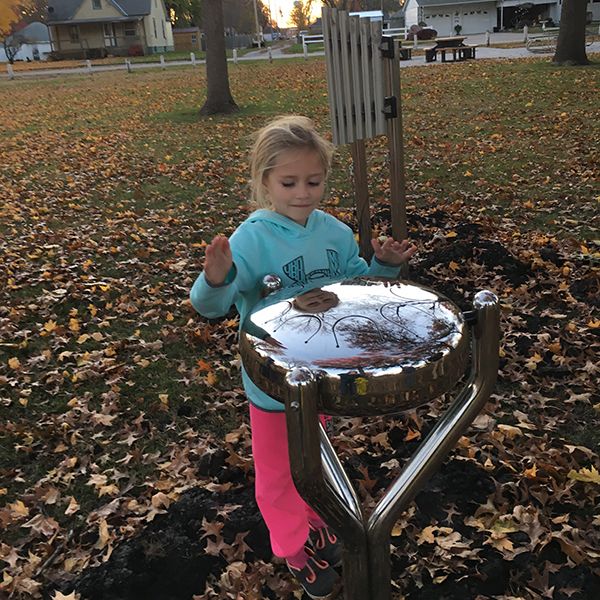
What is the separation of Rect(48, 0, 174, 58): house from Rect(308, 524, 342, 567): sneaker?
56420 millimetres

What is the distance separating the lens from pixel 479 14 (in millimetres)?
54719

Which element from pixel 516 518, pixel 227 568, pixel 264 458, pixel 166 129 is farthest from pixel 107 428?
pixel 166 129

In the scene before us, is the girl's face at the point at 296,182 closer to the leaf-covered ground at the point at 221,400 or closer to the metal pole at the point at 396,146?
the leaf-covered ground at the point at 221,400

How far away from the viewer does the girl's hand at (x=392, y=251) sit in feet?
7.04

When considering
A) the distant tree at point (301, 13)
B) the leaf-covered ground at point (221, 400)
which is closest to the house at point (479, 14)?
the distant tree at point (301, 13)

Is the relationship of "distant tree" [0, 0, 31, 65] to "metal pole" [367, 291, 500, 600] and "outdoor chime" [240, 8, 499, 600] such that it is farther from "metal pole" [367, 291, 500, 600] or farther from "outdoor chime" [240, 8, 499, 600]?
"metal pole" [367, 291, 500, 600]

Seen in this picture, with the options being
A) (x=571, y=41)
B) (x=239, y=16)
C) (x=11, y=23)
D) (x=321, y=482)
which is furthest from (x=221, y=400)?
(x=239, y=16)

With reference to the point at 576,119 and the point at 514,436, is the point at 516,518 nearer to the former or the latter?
the point at 514,436

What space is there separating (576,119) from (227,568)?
445 inches

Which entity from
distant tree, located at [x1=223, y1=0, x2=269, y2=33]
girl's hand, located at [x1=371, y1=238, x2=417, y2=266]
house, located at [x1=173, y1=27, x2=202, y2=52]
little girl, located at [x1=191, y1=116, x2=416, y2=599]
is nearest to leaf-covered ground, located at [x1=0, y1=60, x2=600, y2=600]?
little girl, located at [x1=191, y1=116, x2=416, y2=599]

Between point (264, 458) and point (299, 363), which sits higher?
point (299, 363)

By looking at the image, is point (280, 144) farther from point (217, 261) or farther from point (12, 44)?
point (12, 44)

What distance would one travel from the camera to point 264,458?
2271 millimetres

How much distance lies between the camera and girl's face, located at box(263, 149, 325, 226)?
2.12m
